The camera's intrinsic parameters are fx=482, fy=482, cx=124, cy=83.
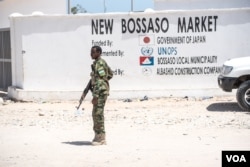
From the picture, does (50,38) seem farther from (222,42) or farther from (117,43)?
(222,42)

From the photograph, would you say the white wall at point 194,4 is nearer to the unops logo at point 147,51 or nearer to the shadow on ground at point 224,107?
the unops logo at point 147,51

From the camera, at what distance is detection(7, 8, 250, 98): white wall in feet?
47.3

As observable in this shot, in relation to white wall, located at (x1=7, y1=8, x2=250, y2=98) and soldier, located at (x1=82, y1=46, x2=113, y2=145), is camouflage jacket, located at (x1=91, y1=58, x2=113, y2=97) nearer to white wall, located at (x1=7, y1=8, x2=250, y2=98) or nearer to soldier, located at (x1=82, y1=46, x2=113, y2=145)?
soldier, located at (x1=82, y1=46, x2=113, y2=145)

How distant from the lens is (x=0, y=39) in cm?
1808

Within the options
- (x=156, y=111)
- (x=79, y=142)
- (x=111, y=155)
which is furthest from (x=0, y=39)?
(x=111, y=155)

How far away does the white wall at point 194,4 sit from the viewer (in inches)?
723

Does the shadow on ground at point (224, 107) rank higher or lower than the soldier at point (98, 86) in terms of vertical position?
lower

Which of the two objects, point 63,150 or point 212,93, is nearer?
point 63,150

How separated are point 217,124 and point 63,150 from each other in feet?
12.2

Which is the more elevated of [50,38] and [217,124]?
[50,38]

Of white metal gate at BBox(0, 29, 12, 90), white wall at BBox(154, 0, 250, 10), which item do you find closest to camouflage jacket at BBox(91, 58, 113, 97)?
white metal gate at BBox(0, 29, 12, 90)

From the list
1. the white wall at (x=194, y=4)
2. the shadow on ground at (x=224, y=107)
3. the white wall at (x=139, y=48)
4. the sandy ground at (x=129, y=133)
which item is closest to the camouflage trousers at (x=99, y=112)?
the sandy ground at (x=129, y=133)

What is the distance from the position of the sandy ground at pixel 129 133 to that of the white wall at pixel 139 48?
66cm

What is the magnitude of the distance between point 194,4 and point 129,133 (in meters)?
10.2
